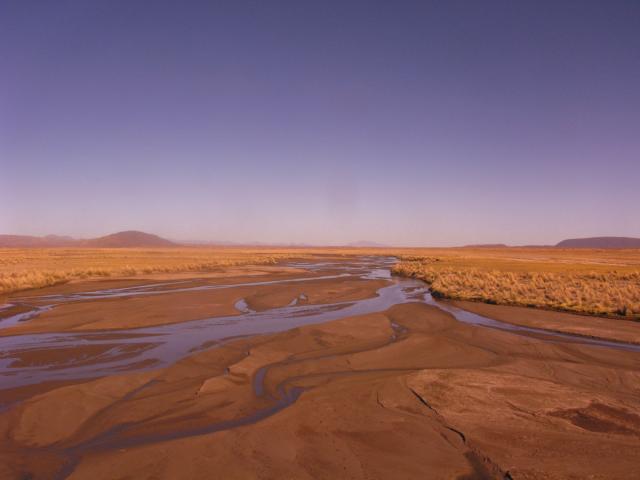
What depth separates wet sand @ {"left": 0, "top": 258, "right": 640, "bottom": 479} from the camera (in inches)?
195

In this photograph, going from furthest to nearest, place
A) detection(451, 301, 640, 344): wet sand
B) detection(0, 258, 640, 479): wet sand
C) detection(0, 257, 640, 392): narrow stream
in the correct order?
1. detection(451, 301, 640, 344): wet sand
2. detection(0, 257, 640, 392): narrow stream
3. detection(0, 258, 640, 479): wet sand

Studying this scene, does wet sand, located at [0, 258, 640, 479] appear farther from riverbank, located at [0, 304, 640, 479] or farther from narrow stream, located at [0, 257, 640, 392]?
narrow stream, located at [0, 257, 640, 392]

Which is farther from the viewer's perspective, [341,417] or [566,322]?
[566,322]

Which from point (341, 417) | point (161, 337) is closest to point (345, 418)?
point (341, 417)

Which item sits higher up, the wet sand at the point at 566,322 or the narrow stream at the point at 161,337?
the wet sand at the point at 566,322

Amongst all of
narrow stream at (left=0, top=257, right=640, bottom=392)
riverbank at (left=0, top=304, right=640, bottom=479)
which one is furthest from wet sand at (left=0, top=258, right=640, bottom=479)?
narrow stream at (left=0, top=257, right=640, bottom=392)

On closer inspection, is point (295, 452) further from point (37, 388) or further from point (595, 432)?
point (37, 388)

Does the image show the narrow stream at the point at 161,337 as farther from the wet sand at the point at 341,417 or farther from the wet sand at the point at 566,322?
the wet sand at the point at 341,417

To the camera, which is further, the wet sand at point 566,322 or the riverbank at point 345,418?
the wet sand at point 566,322

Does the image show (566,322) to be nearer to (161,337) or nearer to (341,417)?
(341,417)

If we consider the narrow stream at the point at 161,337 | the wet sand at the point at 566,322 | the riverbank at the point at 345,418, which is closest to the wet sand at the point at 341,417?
the riverbank at the point at 345,418

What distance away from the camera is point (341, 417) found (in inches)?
253

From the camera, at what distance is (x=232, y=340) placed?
12117 mm

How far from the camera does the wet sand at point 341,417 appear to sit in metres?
4.96
